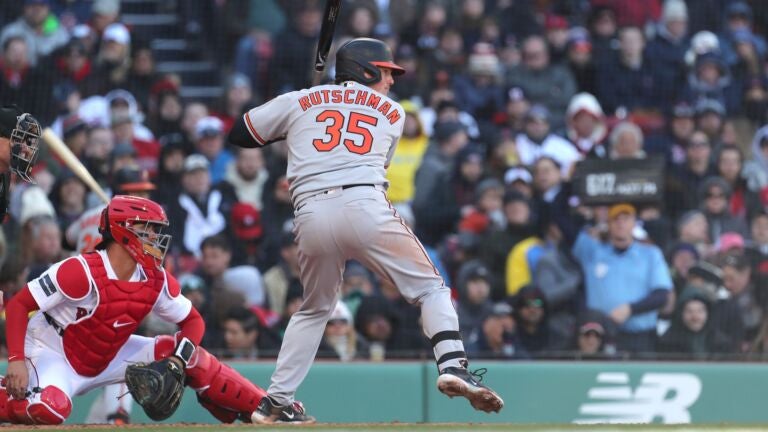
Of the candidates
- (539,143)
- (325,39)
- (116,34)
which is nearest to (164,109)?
(116,34)

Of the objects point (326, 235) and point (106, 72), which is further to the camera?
point (106, 72)

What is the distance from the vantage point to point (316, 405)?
8.67 m

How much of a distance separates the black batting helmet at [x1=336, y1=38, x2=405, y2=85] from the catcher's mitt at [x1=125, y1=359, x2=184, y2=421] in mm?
1600

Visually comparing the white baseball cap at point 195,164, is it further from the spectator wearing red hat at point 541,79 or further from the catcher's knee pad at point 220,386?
the catcher's knee pad at point 220,386

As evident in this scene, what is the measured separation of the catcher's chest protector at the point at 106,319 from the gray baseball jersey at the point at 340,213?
79cm

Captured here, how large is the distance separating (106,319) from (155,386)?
0.49 meters

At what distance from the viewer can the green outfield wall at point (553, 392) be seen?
8703mm

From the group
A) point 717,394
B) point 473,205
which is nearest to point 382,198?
point 717,394

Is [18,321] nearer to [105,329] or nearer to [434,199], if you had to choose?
[105,329]

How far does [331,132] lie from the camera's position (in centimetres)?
639

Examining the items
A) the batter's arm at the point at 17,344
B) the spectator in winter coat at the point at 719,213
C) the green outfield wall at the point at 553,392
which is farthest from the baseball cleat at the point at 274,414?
the spectator in winter coat at the point at 719,213

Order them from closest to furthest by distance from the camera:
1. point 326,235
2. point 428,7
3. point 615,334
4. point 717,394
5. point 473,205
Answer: point 326,235 < point 717,394 < point 615,334 < point 473,205 < point 428,7

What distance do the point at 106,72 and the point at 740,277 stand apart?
5198mm

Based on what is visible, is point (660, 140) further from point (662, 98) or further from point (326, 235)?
point (326, 235)
